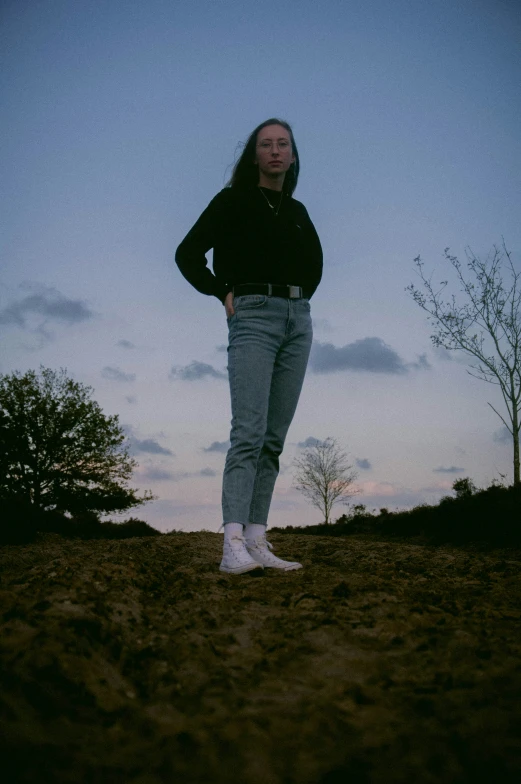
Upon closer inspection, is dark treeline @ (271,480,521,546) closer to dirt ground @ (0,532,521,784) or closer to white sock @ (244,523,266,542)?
white sock @ (244,523,266,542)

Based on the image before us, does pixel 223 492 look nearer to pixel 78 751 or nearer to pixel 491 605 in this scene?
pixel 491 605

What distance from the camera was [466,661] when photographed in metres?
1.60

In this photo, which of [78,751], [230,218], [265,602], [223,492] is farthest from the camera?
[230,218]

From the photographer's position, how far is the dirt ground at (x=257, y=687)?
1146 mm

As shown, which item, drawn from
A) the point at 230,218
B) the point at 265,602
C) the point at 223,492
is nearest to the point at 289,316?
the point at 230,218

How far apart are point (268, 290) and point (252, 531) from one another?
1.59 metres

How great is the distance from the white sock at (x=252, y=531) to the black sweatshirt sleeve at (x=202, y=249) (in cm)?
152

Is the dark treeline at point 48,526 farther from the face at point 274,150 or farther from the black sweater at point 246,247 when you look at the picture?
the face at point 274,150

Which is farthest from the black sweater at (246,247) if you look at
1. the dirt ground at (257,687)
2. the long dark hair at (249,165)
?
the dirt ground at (257,687)

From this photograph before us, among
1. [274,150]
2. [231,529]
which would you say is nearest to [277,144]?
[274,150]

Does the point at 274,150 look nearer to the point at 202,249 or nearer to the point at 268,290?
the point at 202,249

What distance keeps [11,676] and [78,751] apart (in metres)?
0.36

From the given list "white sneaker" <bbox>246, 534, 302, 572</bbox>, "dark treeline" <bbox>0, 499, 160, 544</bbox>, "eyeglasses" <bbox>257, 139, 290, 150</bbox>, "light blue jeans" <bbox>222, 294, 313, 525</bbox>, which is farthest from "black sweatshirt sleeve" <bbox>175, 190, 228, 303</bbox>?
"dark treeline" <bbox>0, 499, 160, 544</bbox>

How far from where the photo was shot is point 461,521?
29.7 ft
